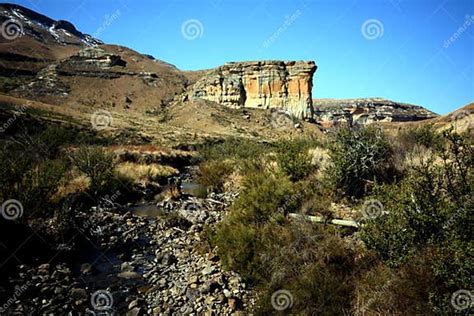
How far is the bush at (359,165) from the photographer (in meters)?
7.25

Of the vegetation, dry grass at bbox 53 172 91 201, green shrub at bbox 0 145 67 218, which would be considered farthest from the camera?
dry grass at bbox 53 172 91 201

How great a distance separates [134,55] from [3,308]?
102 metres

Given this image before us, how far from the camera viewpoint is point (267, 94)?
208 feet

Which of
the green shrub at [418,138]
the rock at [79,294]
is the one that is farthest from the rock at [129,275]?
the green shrub at [418,138]

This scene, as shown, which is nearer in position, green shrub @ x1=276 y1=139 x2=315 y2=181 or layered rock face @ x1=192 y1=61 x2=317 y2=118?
green shrub @ x1=276 y1=139 x2=315 y2=181

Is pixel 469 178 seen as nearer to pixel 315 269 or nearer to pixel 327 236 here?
pixel 327 236

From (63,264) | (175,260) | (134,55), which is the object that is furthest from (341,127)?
(134,55)

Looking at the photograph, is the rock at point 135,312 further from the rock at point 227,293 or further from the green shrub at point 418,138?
the green shrub at point 418,138

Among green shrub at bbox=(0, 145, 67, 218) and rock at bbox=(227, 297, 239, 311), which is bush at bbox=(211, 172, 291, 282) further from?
green shrub at bbox=(0, 145, 67, 218)

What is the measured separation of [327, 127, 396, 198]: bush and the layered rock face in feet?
179

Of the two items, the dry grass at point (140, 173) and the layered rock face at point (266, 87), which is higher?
the layered rock face at point (266, 87)

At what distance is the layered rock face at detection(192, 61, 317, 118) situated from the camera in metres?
61.5

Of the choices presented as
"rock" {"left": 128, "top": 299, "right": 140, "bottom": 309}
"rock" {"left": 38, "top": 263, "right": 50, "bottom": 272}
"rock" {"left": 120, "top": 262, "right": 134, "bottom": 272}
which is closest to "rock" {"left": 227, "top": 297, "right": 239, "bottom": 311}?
"rock" {"left": 128, "top": 299, "right": 140, "bottom": 309}

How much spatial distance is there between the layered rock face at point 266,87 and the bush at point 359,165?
5446 centimetres
